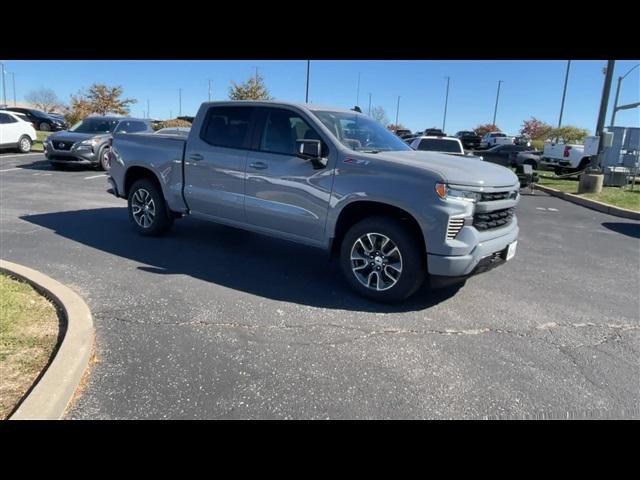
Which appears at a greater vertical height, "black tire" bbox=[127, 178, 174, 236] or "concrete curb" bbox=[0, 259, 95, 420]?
"black tire" bbox=[127, 178, 174, 236]

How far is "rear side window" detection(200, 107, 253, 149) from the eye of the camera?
5.73m

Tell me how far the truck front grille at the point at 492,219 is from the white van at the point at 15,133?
19.2m

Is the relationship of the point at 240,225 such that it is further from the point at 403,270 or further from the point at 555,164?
the point at 555,164

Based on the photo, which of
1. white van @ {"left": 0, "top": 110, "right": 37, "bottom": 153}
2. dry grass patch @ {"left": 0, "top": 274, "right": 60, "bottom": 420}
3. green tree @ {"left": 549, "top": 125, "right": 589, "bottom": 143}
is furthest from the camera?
green tree @ {"left": 549, "top": 125, "right": 589, "bottom": 143}

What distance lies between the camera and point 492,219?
15.2ft

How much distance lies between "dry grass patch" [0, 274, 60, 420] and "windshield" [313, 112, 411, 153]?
320 centimetres

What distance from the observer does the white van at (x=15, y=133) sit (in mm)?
17906

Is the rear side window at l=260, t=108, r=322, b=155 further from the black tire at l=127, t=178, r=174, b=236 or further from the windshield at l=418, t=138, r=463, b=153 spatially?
the windshield at l=418, t=138, r=463, b=153

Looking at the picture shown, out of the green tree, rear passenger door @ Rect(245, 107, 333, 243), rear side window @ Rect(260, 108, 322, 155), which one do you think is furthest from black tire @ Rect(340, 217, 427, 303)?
the green tree

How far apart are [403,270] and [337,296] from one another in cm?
77

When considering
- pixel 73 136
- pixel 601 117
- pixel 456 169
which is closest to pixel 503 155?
pixel 601 117
